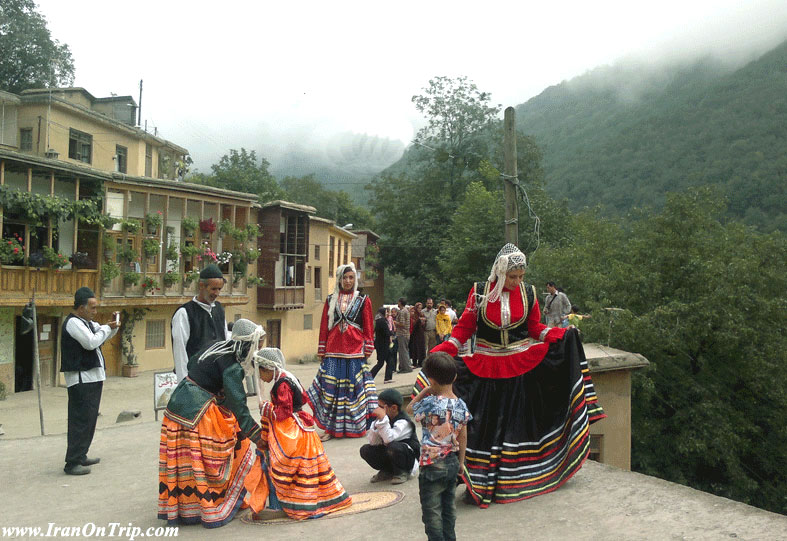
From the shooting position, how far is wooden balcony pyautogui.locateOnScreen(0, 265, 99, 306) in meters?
21.7

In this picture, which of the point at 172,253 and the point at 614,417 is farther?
the point at 172,253

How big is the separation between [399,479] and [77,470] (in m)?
3.32

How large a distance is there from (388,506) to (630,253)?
57.1 feet

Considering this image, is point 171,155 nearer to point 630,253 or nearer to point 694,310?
point 630,253

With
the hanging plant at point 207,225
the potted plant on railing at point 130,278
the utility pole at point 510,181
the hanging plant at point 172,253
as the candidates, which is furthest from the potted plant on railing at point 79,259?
the utility pole at point 510,181

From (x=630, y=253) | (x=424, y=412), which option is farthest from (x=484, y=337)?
(x=630, y=253)

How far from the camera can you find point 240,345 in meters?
5.20

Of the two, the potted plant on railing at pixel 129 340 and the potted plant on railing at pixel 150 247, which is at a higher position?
the potted plant on railing at pixel 150 247

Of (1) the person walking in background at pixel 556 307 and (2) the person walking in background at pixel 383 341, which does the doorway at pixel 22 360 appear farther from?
(1) the person walking in background at pixel 556 307

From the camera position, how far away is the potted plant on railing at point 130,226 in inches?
1010

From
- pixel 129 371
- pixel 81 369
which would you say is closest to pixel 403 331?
pixel 81 369

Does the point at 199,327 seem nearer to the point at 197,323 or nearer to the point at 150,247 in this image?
the point at 197,323

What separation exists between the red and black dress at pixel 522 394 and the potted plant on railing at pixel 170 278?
23854 millimetres

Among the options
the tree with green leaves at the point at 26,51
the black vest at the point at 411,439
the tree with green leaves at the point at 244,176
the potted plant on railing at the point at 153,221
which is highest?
the tree with green leaves at the point at 26,51
